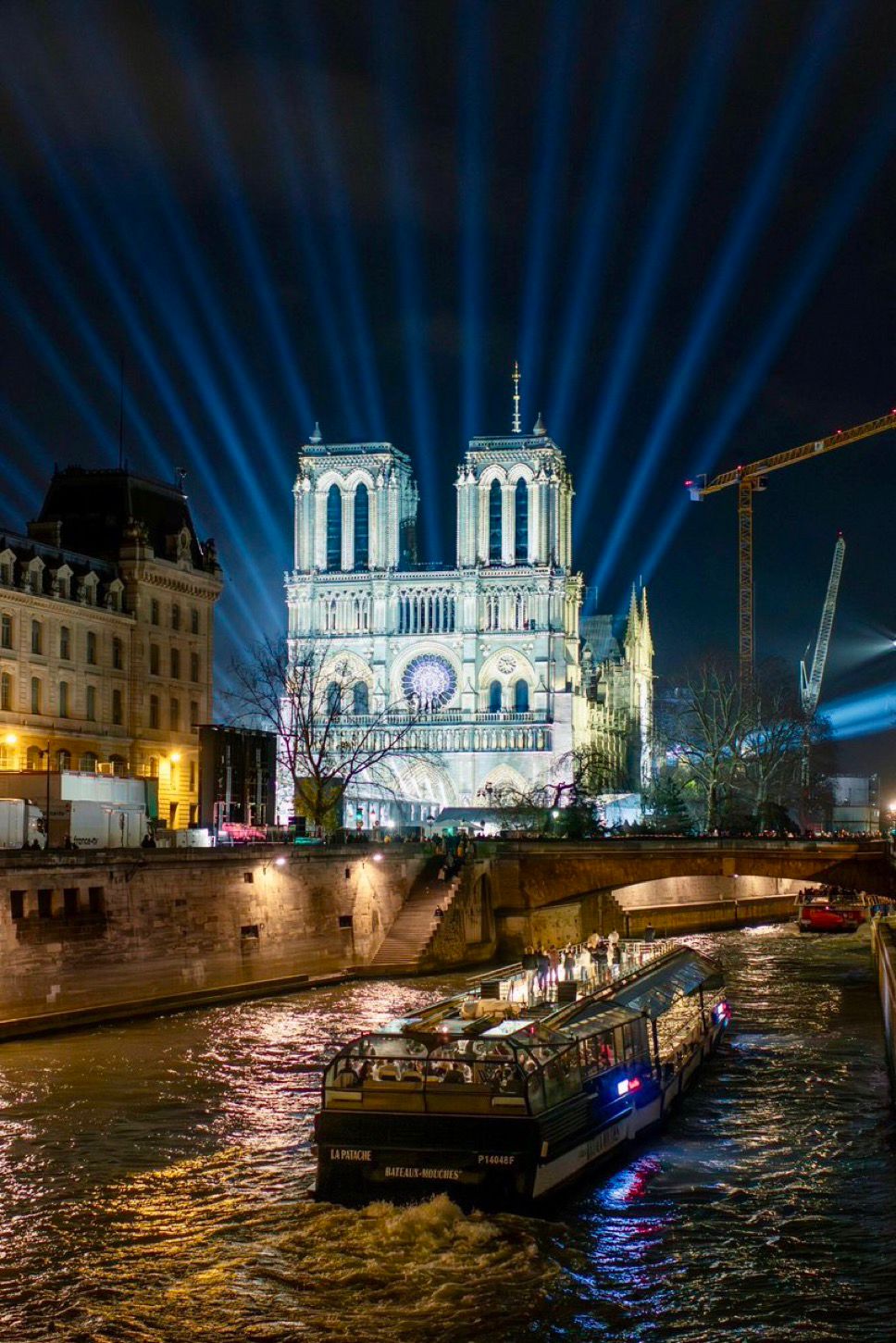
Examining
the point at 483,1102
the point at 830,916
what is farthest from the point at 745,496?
the point at 483,1102

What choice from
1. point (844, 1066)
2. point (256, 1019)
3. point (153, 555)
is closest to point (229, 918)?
point (256, 1019)

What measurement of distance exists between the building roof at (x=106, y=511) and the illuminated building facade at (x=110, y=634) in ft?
0.21

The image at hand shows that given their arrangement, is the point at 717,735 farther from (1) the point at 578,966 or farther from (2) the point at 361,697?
(1) the point at 578,966

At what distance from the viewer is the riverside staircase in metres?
64.0

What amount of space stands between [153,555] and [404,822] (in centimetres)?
4534

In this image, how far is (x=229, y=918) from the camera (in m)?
56.1

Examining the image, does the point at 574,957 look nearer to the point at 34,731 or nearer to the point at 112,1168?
the point at 112,1168

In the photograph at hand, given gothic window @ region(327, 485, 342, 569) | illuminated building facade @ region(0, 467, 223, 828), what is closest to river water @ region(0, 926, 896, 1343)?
illuminated building facade @ region(0, 467, 223, 828)

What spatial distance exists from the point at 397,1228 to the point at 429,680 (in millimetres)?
126388

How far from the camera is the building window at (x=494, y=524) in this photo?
497 ft

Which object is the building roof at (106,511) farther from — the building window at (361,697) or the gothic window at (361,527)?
the gothic window at (361,527)

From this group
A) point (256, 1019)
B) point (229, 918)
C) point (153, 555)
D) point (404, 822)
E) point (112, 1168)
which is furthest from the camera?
point (404, 822)

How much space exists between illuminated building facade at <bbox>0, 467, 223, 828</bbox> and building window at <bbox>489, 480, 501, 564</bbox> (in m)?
63.4

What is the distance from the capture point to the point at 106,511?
85000 millimetres
